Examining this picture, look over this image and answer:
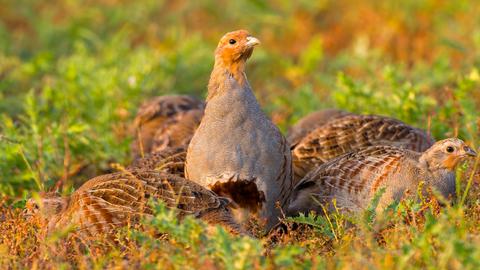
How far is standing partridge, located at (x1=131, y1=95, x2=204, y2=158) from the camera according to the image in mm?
8859

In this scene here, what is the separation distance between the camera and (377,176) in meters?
6.11

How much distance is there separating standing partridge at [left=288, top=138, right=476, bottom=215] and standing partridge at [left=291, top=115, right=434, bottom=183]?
0.68 m

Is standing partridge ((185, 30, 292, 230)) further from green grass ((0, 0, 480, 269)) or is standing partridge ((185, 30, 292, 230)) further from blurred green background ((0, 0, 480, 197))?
blurred green background ((0, 0, 480, 197))

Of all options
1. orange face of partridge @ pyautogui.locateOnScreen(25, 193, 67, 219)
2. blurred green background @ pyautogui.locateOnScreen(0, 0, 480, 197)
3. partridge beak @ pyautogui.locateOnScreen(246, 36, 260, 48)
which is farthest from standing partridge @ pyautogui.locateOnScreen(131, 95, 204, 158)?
orange face of partridge @ pyautogui.locateOnScreen(25, 193, 67, 219)

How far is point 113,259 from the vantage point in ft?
15.5

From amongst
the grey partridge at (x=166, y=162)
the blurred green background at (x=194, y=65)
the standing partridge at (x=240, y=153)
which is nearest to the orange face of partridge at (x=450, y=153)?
the standing partridge at (x=240, y=153)

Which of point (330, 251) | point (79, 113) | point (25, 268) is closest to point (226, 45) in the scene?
point (330, 251)

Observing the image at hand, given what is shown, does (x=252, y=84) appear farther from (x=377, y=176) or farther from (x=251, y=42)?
(x=377, y=176)

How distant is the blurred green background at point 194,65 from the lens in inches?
299

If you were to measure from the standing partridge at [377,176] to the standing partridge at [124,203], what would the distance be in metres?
0.70

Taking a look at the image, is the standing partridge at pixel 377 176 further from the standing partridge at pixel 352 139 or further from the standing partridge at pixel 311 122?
the standing partridge at pixel 311 122

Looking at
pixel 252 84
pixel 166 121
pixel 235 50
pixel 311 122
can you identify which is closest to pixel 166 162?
A: pixel 235 50

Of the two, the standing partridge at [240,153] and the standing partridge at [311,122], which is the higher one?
the standing partridge at [240,153]

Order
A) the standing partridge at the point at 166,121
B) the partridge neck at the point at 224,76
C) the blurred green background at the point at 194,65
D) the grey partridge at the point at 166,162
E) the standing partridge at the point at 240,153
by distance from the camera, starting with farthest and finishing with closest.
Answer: the standing partridge at the point at 166,121 < the blurred green background at the point at 194,65 < the grey partridge at the point at 166,162 < the partridge neck at the point at 224,76 < the standing partridge at the point at 240,153
